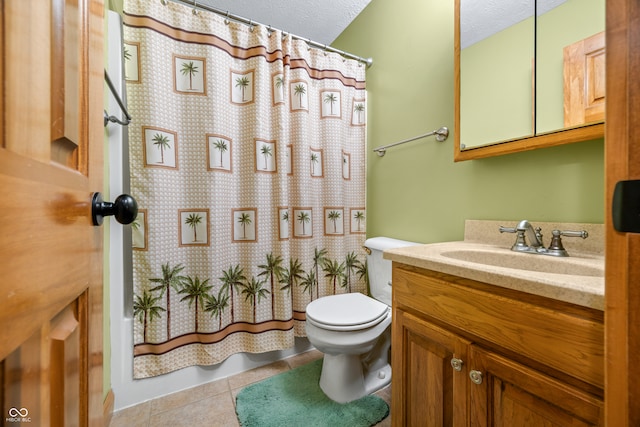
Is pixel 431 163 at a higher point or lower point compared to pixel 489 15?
lower

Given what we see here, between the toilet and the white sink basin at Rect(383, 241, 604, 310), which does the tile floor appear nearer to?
the toilet

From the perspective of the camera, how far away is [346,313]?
4.07ft

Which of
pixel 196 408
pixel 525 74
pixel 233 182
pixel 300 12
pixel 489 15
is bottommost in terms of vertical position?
pixel 196 408

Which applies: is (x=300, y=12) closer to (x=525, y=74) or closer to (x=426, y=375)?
(x=525, y=74)

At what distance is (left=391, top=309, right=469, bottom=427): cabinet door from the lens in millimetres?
729

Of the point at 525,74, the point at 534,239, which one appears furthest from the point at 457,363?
the point at 525,74

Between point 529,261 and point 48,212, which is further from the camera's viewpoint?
point 529,261

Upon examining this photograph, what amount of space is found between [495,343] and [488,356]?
4cm

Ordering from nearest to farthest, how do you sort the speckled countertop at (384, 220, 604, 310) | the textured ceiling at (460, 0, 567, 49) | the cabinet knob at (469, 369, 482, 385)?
the speckled countertop at (384, 220, 604, 310) < the cabinet knob at (469, 369, 482, 385) < the textured ceiling at (460, 0, 567, 49)

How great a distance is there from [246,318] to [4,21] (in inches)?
57.8

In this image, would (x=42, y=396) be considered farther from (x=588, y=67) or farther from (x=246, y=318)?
(x=588, y=67)

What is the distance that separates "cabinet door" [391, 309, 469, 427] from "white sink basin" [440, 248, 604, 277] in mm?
305

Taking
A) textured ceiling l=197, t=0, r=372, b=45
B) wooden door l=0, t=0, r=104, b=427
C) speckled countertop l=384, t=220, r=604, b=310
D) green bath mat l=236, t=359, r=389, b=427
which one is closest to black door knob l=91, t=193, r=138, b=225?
wooden door l=0, t=0, r=104, b=427

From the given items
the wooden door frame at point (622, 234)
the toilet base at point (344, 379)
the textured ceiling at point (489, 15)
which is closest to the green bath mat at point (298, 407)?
the toilet base at point (344, 379)
